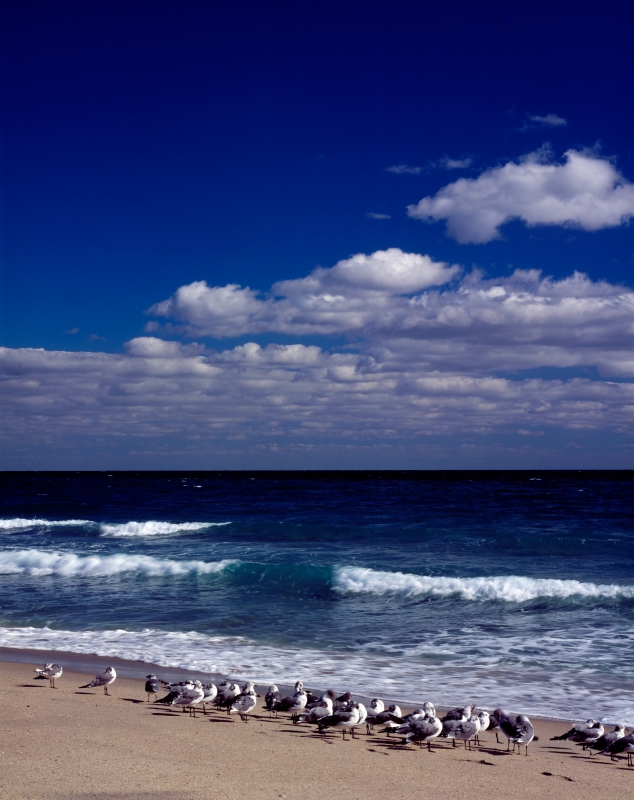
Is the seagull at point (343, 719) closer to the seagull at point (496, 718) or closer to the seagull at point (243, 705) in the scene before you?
the seagull at point (243, 705)

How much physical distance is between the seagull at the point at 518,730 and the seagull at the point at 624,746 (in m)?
0.72

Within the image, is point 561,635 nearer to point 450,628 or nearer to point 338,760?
point 450,628

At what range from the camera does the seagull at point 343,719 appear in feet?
23.5

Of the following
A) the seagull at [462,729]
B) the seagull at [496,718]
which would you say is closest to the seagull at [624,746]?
the seagull at [496,718]

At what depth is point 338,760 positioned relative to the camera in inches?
255

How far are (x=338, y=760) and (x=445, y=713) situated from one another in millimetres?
1978

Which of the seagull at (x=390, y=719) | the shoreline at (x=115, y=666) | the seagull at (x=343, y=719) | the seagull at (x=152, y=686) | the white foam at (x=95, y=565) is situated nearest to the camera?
the seagull at (x=343, y=719)

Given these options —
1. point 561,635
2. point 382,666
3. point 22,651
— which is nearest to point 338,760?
point 382,666

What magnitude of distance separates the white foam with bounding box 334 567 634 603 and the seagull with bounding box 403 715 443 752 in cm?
926

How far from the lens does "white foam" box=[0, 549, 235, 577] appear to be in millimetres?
19172

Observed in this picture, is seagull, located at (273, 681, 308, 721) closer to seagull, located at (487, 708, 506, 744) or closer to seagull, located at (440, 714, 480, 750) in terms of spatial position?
seagull, located at (440, 714, 480, 750)

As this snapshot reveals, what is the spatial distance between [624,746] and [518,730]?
96 cm

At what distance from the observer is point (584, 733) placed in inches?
273

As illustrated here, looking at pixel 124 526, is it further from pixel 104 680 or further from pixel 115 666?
pixel 104 680
